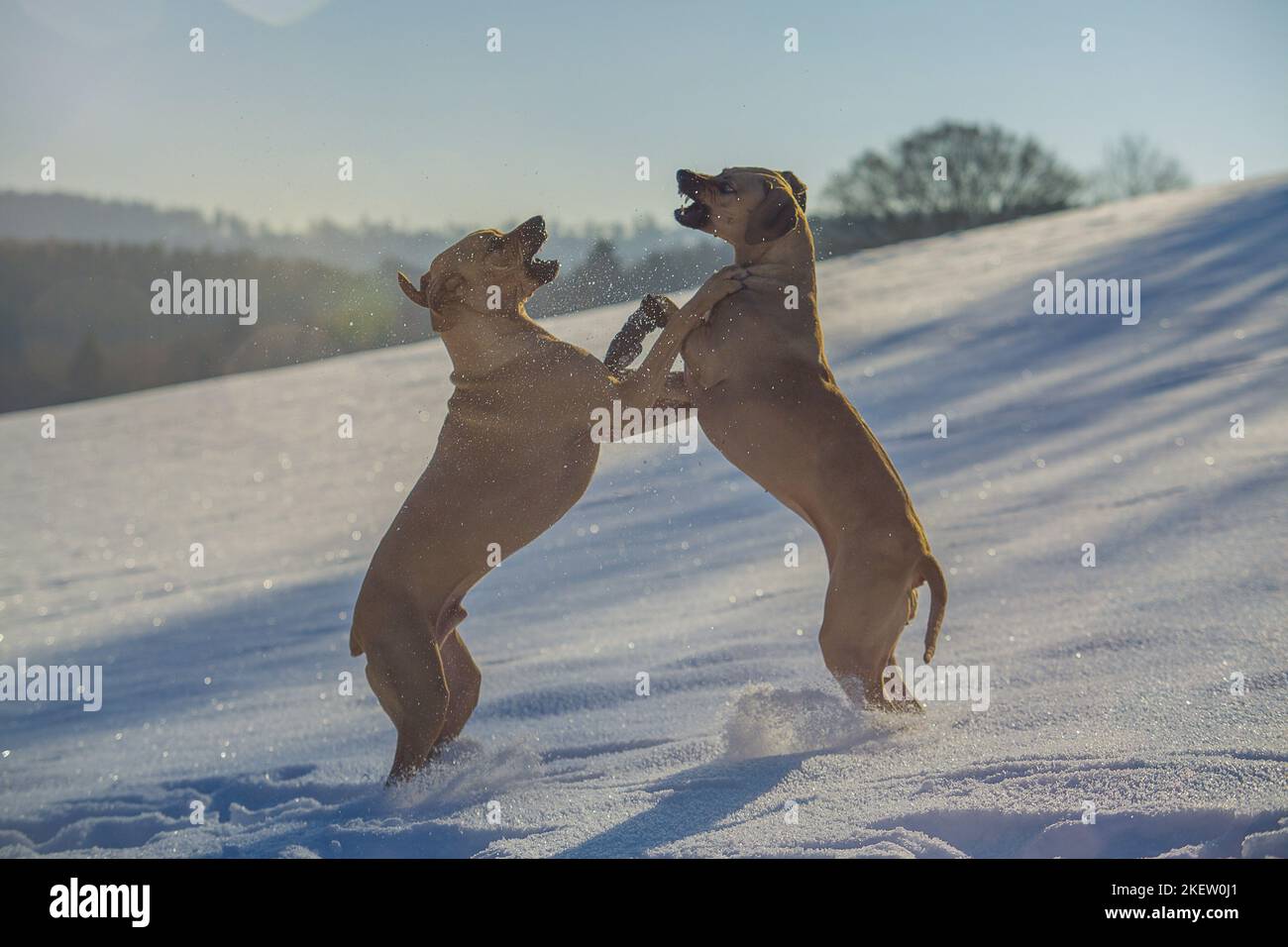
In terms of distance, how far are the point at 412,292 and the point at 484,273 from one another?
9.5 inches

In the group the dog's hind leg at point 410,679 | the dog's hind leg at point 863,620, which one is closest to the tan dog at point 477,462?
the dog's hind leg at point 410,679

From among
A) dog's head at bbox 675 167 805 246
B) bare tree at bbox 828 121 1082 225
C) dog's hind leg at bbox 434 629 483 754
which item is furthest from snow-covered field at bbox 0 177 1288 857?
bare tree at bbox 828 121 1082 225

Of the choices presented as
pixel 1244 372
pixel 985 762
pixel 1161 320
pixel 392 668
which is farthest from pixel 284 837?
pixel 1161 320

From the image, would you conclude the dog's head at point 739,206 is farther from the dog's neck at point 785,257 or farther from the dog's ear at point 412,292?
the dog's ear at point 412,292

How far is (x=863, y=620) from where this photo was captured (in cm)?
348

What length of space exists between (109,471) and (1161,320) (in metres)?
10.2

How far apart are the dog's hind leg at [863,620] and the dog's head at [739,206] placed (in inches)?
41.3

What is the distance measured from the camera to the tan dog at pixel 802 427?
137 inches

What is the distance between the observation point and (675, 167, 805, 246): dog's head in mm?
3688

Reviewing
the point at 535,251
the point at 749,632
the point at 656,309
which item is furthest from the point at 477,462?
the point at 749,632

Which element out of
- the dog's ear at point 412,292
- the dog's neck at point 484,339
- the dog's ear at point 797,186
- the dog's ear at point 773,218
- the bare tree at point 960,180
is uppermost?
the bare tree at point 960,180

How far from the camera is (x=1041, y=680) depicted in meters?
4.04

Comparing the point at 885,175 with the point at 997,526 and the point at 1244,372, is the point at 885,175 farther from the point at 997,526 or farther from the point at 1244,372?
the point at 997,526

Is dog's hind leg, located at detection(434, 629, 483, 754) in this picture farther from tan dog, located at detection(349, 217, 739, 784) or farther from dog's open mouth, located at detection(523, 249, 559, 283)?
dog's open mouth, located at detection(523, 249, 559, 283)
